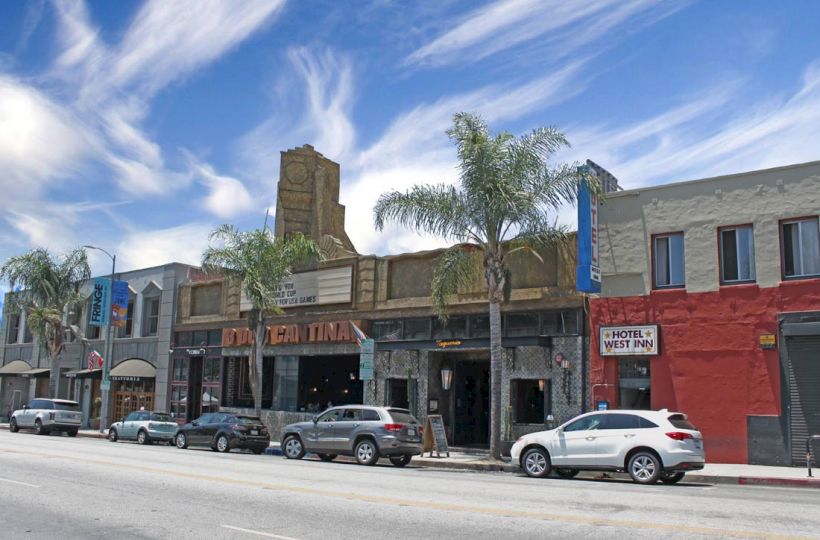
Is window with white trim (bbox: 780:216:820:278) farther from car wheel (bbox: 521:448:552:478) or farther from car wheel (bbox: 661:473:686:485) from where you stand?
car wheel (bbox: 521:448:552:478)

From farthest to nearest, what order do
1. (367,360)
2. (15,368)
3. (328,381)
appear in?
1. (15,368)
2. (328,381)
3. (367,360)

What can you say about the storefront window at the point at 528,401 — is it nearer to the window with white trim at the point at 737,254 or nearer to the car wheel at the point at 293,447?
the window with white trim at the point at 737,254

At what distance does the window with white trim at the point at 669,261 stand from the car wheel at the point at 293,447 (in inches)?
454

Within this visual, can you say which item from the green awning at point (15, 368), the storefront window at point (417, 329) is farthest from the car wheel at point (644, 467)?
the green awning at point (15, 368)

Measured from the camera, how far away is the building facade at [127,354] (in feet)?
126

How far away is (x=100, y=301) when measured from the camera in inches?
1545

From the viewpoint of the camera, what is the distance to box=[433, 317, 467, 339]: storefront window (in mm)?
26406

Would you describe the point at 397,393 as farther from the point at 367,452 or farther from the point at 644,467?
the point at 644,467

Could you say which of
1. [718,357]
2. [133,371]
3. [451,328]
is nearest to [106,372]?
[133,371]

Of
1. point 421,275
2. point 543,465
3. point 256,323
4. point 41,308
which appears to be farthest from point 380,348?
point 41,308

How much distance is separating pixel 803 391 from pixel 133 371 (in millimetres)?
30121

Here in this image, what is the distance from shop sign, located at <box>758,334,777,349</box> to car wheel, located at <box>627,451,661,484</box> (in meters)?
6.59

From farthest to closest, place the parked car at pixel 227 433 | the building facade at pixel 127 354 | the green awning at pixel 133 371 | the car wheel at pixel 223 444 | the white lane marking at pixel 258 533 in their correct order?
the building facade at pixel 127 354
the green awning at pixel 133 371
the car wheel at pixel 223 444
the parked car at pixel 227 433
the white lane marking at pixel 258 533

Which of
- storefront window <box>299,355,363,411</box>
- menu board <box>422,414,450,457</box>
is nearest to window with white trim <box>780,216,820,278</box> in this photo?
menu board <box>422,414,450,457</box>
